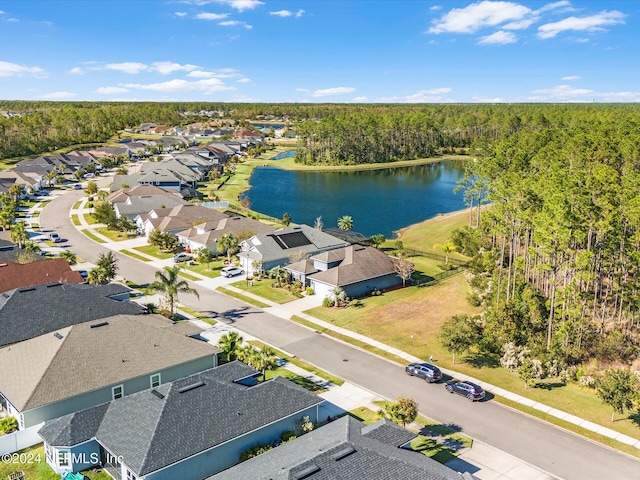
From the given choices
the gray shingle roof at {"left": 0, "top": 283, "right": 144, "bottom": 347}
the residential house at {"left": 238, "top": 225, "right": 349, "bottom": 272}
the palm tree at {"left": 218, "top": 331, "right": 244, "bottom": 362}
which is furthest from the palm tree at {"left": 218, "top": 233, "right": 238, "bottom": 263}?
the palm tree at {"left": 218, "top": 331, "right": 244, "bottom": 362}

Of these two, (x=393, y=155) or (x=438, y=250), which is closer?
(x=438, y=250)

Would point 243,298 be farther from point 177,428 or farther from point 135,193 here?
point 135,193

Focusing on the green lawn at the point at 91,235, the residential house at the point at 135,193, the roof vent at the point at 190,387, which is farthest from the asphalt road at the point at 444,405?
the residential house at the point at 135,193

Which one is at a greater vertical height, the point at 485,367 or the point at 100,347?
the point at 100,347

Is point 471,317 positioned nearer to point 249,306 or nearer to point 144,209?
point 249,306

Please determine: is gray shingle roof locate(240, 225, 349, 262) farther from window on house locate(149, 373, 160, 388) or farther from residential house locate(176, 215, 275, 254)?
window on house locate(149, 373, 160, 388)

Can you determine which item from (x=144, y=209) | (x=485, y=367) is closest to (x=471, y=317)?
(x=485, y=367)
